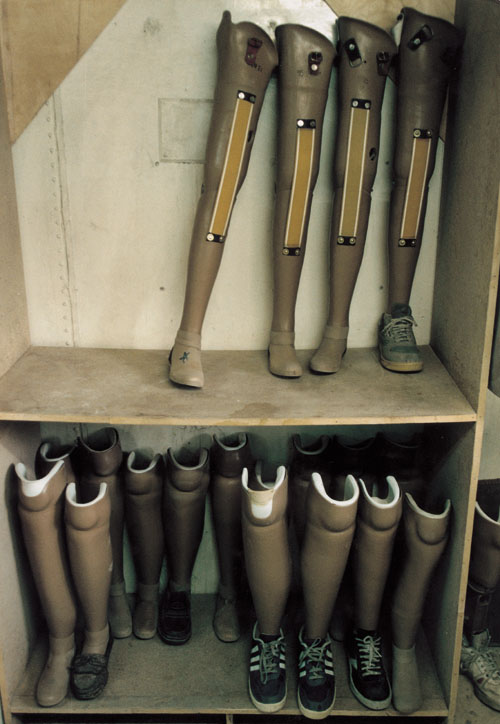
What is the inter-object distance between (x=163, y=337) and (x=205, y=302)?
29 cm

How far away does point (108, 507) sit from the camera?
1.74 m

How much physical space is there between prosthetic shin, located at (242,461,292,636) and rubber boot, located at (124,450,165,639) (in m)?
0.32

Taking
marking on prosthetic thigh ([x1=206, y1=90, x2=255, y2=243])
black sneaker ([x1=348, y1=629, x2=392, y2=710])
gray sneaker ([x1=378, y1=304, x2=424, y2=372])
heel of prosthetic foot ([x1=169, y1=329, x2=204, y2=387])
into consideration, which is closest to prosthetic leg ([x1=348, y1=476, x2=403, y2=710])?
black sneaker ([x1=348, y1=629, x2=392, y2=710])

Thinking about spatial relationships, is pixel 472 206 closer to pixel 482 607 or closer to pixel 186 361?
pixel 186 361

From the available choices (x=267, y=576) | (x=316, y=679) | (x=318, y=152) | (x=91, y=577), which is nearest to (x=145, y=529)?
(x=91, y=577)

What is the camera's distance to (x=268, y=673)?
1.78 metres

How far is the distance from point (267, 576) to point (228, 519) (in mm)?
254

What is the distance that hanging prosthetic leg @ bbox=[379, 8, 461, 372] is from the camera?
161 centimetres

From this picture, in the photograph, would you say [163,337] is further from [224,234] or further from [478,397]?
A: [478,397]

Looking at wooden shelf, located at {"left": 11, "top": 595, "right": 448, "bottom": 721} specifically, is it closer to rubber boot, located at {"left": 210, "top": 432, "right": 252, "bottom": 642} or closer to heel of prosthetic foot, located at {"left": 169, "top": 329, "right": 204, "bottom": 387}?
rubber boot, located at {"left": 210, "top": 432, "right": 252, "bottom": 642}

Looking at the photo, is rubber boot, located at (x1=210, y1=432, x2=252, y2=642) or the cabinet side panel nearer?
the cabinet side panel

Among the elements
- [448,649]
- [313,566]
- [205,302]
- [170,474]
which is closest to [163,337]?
[205,302]

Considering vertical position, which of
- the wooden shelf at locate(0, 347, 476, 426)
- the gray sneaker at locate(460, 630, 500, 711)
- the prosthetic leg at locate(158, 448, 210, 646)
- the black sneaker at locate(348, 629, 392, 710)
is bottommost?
the gray sneaker at locate(460, 630, 500, 711)

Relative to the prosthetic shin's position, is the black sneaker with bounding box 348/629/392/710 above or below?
below
